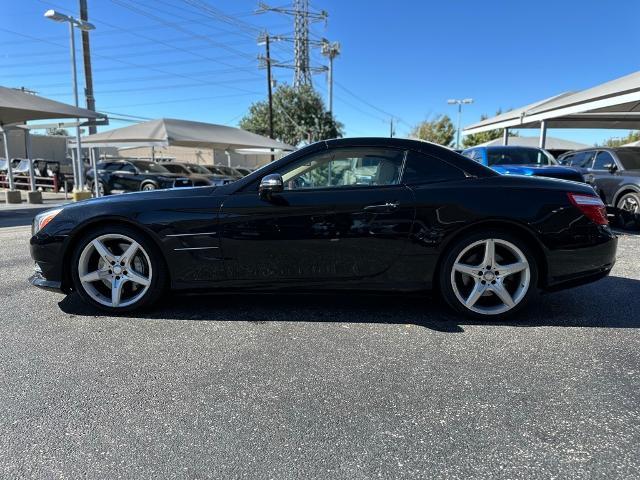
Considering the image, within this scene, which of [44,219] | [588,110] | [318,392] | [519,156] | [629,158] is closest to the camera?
[318,392]

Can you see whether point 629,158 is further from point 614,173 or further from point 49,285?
point 49,285

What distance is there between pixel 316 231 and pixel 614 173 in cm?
808

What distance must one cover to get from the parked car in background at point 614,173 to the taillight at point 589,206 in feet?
19.0

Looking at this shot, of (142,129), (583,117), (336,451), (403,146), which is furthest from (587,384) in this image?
(142,129)

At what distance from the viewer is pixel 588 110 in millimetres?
12977

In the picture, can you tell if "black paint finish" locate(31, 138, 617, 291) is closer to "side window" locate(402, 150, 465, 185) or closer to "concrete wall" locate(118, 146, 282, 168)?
"side window" locate(402, 150, 465, 185)

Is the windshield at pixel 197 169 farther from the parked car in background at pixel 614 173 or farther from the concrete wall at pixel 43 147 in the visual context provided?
the concrete wall at pixel 43 147

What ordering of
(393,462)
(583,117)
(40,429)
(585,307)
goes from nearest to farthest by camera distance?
(393,462) → (40,429) → (585,307) → (583,117)

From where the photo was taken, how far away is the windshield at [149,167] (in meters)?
20.1

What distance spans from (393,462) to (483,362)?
1.21 meters

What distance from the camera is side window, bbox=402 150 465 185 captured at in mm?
3670

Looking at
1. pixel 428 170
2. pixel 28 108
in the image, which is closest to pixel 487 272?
pixel 428 170

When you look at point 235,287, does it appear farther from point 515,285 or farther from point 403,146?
point 515,285

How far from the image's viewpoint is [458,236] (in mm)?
3633
